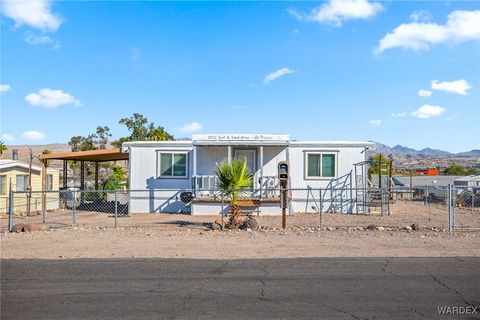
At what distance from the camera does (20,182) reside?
23453 mm

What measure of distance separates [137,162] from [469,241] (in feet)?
45.4

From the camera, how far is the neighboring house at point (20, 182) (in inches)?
880

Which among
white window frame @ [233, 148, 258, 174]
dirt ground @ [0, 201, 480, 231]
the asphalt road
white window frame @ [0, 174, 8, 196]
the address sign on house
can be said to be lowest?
the asphalt road

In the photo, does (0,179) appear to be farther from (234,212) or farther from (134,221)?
(234,212)

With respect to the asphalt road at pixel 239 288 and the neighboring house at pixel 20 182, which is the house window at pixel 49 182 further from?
the asphalt road at pixel 239 288

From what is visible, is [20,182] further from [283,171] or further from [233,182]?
[233,182]

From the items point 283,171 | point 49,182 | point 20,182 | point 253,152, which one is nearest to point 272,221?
point 283,171

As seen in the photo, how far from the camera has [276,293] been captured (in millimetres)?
7277

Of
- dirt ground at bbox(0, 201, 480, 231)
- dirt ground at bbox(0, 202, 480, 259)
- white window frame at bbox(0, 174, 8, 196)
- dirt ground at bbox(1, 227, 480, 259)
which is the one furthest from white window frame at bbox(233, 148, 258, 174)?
white window frame at bbox(0, 174, 8, 196)

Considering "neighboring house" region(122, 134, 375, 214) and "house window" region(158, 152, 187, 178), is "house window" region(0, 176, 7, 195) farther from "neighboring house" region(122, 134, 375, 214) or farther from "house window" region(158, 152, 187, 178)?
"house window" region(158, 152, 187, 178)

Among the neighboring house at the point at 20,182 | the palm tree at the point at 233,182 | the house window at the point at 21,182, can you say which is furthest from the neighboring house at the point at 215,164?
the palm tree at the point at 233,182

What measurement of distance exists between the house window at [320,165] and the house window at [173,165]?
5392mm

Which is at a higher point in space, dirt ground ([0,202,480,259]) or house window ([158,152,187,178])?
house window ([158,152,187,178])

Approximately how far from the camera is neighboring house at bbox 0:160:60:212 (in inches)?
880
